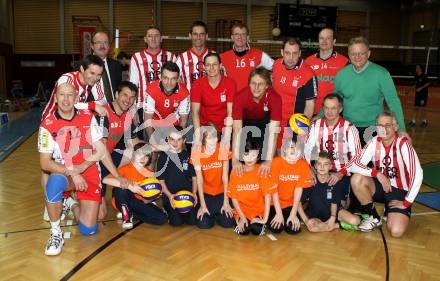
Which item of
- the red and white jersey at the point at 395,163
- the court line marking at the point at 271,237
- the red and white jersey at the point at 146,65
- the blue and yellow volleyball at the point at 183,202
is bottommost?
the court line marking at the point at 271,237

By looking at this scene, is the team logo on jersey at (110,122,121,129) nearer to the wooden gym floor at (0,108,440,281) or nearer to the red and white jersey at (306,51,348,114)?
the wooden gym floor at (0,108,440,281)

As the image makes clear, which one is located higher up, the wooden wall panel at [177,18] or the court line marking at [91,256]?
the wooden wall panel at [177,18]

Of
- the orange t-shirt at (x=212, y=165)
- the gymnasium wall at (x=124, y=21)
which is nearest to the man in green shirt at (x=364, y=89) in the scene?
the orange t-shirt at (x=212, y=165)

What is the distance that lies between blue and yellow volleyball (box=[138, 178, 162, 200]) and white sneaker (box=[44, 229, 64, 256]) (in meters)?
0.90

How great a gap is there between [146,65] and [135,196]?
202 centimetres

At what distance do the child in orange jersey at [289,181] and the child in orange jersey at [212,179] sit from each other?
0.50 metres

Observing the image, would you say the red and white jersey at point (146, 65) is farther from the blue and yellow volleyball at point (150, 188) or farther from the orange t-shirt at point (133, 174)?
the blue and yellow volleyball at point (150, 188)

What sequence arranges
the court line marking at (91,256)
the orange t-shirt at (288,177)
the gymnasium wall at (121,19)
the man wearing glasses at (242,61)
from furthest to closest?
the gymnasium wall at (121,19), the man wearing glasses at (242,61), the orange t-shirt at (288,177), the court line marking at (91,256)

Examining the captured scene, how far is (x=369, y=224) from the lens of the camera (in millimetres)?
4125

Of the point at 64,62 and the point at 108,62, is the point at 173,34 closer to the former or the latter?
the point at 64,62

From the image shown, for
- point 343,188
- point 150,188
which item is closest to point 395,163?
point 343,188

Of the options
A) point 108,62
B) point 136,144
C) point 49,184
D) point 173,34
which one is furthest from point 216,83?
point 173,34

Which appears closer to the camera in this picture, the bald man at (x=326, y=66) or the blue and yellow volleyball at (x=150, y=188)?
the blue and yellow volleyball at (x=150, y=188)

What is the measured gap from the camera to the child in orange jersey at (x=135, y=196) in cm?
418
